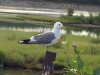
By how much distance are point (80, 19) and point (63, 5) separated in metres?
26.2

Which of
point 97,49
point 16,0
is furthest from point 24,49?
point 16,0

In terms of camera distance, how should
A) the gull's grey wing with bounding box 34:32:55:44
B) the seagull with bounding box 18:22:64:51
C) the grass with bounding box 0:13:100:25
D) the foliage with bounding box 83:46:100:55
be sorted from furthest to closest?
the grass with bounding box 0:13:100:25
the foliage with bounding box 83:46:100:55
the gull's grey wing with bounding box 34:32:55:44
the seagull with bounding box 18:22:64:51

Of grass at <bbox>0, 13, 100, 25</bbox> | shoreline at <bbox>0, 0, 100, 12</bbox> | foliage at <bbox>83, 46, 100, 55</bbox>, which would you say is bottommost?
shoreline at <bbox>0, 0, 100, 12</bbox>

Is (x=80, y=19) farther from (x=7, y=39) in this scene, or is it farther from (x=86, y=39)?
(x=7, y=39)

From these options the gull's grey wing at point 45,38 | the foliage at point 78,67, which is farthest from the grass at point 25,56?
the foliage at point 78,67

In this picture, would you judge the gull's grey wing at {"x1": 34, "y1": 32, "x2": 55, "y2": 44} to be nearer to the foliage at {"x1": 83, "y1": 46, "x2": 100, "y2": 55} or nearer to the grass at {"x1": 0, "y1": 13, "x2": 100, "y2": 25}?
the foliage at {"x1": 83, "y1": 46, "x2": 100, "y2": 55}

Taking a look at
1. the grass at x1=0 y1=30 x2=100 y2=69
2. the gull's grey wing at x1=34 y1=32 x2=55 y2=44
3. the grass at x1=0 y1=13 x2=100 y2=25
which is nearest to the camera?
the gull's grey wing at x1=34 y1=32 x2=55 y2=44

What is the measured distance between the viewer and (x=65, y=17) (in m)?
37.8

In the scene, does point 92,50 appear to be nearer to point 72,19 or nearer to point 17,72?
point 17,72

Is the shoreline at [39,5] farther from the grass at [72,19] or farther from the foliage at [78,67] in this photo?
the foliage at [78,67]

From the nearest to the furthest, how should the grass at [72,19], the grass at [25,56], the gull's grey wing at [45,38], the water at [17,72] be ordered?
the gull's grey wing at [45,38]
the water at [17,72]
the grass at [25,56]
the grass at [72,19]

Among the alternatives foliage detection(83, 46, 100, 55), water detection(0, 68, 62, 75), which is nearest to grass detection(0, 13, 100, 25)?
foliage detection(83, 46, 100, 55)

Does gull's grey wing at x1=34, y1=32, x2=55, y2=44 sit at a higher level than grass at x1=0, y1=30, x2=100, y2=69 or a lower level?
higher

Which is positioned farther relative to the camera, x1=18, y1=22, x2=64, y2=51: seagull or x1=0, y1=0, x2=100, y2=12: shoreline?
x1=0, y1=0, x2=100, y2=12: shoreline
